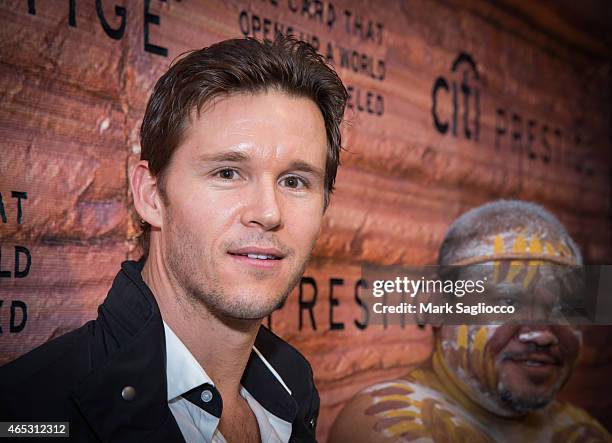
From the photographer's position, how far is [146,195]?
1333 millimetres

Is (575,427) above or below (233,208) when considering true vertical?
below

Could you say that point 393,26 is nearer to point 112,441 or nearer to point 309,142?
point 309,142

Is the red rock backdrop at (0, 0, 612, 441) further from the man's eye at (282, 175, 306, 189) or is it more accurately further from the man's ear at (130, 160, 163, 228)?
the man's eye at (282, 175, 306, 189)

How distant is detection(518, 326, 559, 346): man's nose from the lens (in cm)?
184

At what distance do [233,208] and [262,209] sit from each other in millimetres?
53

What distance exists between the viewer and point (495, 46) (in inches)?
94.7

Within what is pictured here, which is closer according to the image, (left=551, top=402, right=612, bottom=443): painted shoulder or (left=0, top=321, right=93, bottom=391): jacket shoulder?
(left=0, top=321, right=93, bottom=391): jacket shoulder

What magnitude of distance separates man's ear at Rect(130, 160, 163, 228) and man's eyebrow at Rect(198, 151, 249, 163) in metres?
0.13

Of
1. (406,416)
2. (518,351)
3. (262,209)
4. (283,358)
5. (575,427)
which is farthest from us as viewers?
(575,427)

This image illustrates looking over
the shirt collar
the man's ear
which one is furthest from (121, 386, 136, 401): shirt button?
the man's ear

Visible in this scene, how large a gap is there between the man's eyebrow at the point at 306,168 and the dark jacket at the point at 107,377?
349 millimetres

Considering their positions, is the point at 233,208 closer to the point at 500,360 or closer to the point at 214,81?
the point at 214,81

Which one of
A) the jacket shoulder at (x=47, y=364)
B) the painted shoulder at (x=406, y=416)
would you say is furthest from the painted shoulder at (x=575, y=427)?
the jacket shoulder at (x=47, y=364)

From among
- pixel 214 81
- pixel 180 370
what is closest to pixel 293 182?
pixel 214 81
